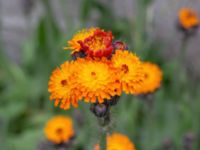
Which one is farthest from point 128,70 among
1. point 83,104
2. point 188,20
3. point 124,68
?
point 188,20

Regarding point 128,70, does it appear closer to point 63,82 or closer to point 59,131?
point 63,82

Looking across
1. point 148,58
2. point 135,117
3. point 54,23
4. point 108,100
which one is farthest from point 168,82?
point 108,100

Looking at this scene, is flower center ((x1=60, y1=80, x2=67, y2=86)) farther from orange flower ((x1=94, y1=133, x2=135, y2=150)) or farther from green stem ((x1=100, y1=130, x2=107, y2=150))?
orange flower ((x1=94, y1=133, x2=135, y2=150))

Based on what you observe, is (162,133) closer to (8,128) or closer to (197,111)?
(197,111)

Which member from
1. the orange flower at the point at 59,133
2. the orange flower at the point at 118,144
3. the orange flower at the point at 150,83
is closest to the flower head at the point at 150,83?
the orange flower at the point at 150,83

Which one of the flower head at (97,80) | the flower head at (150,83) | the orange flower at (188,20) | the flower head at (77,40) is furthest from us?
the orange flower at (188,20)

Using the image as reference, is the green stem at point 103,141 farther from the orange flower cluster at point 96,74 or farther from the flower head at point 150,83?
the flower head at point 150,83

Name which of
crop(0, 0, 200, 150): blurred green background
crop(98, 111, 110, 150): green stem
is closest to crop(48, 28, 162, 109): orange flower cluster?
crop(98, 111, 110, 150): green stem
